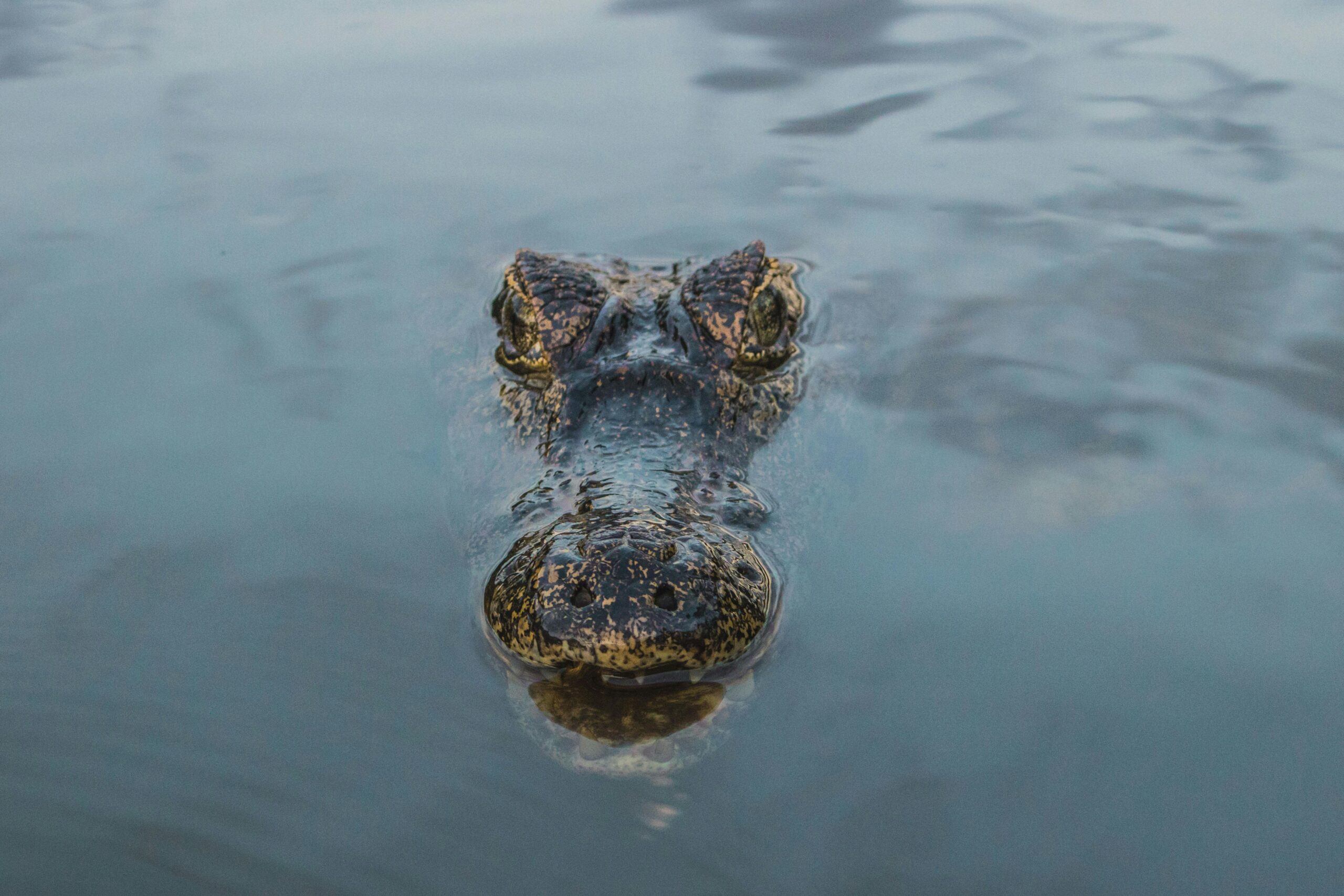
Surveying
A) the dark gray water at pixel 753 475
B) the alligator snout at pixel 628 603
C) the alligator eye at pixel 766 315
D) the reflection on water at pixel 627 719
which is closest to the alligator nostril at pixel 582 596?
the alligator snout at pixel 628 603

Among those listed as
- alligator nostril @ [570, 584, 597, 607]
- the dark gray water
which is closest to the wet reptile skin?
alligator nostril @ [570, 584, 597, 607]

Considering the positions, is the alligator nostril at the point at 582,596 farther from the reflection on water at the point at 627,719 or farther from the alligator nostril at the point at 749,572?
the alligator nostril at the point at 749,572

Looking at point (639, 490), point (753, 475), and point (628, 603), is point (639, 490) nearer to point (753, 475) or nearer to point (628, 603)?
point (753, 475)

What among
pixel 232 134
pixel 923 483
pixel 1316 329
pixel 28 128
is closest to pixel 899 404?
pixel 923 483

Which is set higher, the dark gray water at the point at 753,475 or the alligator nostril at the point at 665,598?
the alligator nostril at the point at 665,598

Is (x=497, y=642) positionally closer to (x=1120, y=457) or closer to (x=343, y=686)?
(x=343, y=686)

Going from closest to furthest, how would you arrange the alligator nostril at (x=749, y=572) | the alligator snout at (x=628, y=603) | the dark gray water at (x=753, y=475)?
the dark gray water at (x=753, y=475) → the alligator snout at (x=628, y=603) → the alligator nostril at (x=749, y=572)

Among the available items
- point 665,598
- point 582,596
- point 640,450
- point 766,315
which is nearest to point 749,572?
point 665,598

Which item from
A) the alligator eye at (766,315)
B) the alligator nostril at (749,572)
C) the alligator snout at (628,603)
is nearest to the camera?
the alligator snout at (628,603)

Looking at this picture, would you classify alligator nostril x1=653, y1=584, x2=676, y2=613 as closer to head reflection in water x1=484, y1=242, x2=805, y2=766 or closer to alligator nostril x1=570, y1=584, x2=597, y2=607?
head reflection in water x1=484, y1=242, x2=805, y2=766
